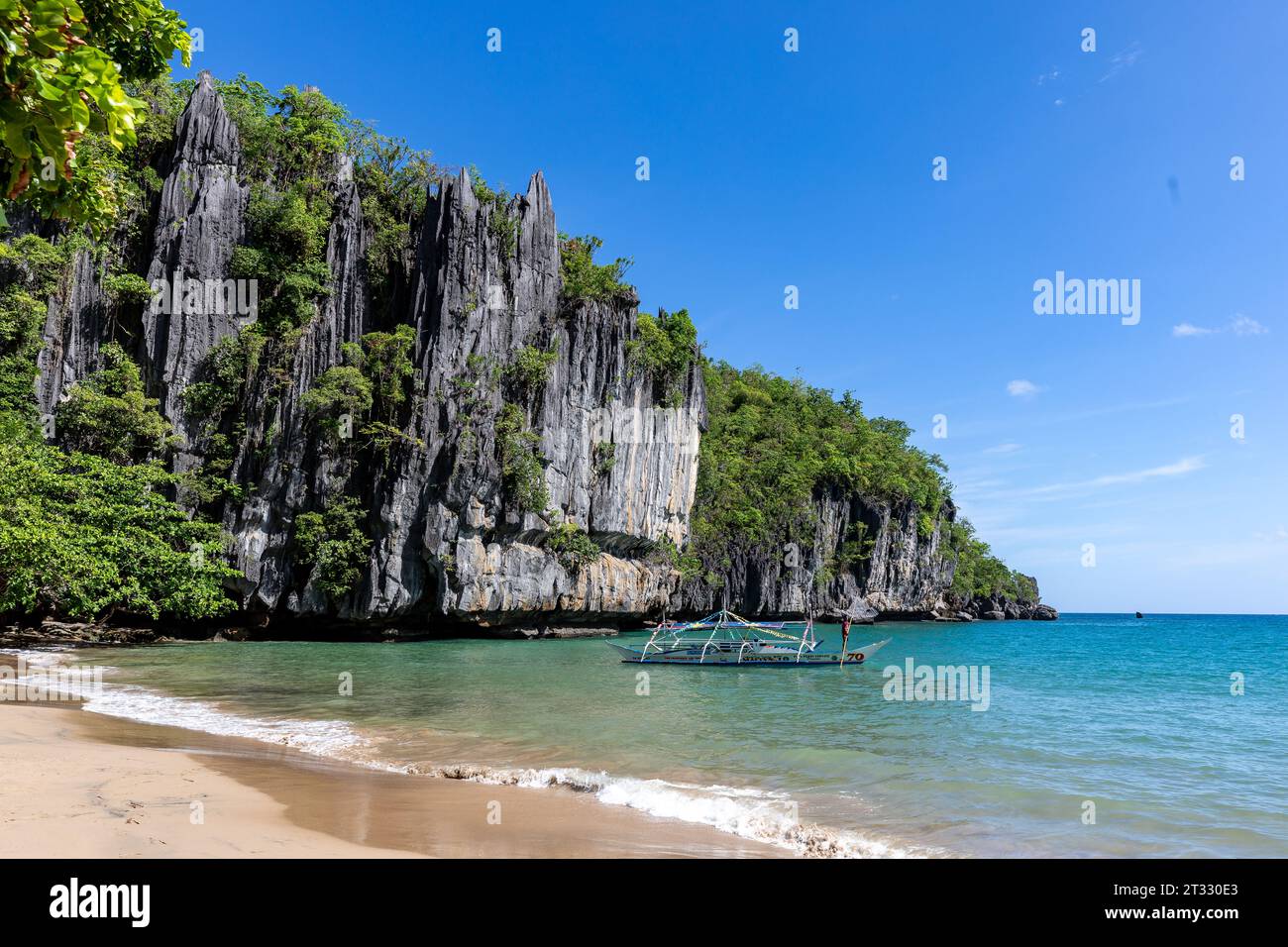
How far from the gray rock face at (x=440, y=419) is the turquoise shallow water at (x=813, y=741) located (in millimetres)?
8231

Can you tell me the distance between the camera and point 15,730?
355 inches

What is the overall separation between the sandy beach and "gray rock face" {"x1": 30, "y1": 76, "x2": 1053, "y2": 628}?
21.4 meters

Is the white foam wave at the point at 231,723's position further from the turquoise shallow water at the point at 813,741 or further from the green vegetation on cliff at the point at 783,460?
the green vegetation on cliff at the point at 783,460

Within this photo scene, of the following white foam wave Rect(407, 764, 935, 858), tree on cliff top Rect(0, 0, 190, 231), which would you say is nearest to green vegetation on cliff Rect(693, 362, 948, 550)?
white foam wave Rect(407, 764, 935, 858)

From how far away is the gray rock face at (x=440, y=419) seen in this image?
96.2ft

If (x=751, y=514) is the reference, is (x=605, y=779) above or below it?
below

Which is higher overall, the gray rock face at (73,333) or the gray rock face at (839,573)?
the gray rock face at (73,333)

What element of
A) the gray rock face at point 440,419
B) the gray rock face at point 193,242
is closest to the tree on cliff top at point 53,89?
the gray rock face at point 440,419

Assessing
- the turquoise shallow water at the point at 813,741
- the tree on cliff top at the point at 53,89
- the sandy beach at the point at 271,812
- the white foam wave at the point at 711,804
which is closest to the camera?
the tree on cliff top at the point at 53,89

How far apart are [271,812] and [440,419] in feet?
86.2
